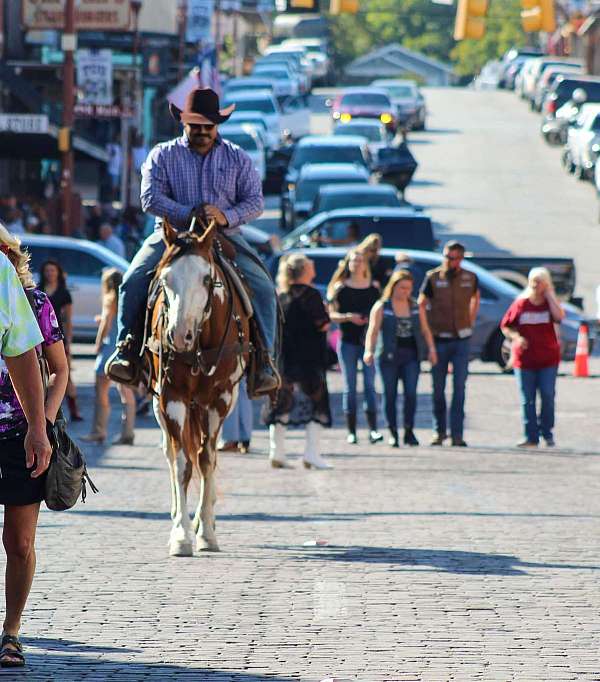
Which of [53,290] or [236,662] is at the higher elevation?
[236,662]

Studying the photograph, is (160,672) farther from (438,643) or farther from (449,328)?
(449,328)

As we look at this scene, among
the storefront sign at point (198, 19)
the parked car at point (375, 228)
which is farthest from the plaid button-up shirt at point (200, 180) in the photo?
the storefront sign at point (198, 19)

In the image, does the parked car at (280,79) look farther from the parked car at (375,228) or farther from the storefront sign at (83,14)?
the parked car at (375,228)

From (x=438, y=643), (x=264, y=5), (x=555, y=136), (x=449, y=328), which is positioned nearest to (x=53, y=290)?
(x=449, y=328)

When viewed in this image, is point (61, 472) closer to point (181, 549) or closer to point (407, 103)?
point (181, 549)

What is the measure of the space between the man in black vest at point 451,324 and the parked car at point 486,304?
22.2 ft

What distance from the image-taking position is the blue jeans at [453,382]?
754 inches

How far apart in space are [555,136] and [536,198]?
502 inches

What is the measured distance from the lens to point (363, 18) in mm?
151750

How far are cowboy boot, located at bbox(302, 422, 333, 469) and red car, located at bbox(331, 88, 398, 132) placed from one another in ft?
151

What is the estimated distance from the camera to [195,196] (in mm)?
12297

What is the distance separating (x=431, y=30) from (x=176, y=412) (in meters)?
147

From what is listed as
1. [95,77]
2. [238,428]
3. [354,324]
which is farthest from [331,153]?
[238,428]

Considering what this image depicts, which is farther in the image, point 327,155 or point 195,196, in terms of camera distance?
point 327,155
